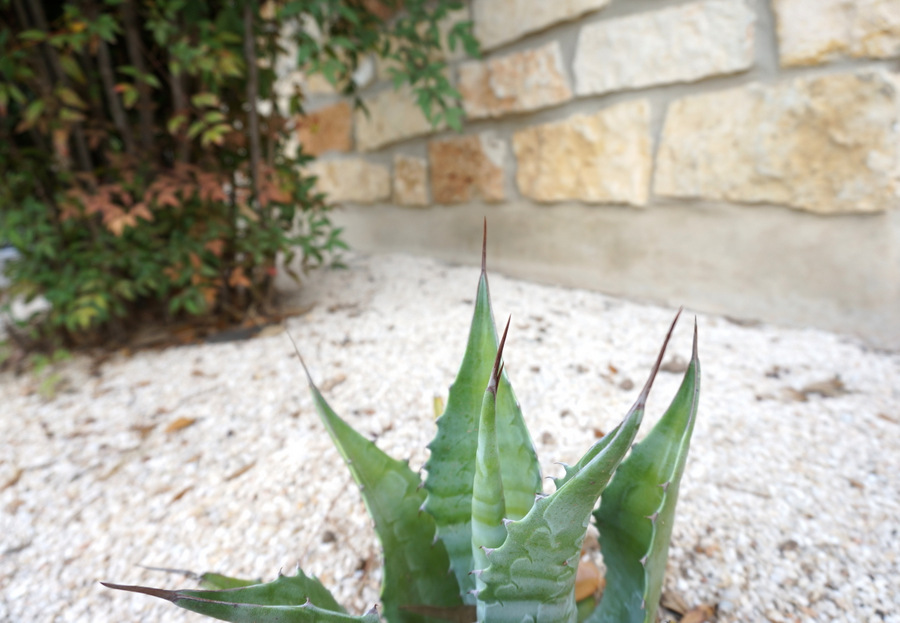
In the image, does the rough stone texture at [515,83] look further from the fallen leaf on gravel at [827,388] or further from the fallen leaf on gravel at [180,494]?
the fallen leaf on gravel at [180,494]

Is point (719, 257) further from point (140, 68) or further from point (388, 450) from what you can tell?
point (140, 68)

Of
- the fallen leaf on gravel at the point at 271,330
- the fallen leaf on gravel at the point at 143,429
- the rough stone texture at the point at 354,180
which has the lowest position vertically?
the fallen leaf on gravel at the point at 143,429

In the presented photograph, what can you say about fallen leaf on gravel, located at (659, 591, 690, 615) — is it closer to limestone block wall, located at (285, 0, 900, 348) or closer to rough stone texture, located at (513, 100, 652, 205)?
limestone block wall, located at (285, 0, 900, 348)

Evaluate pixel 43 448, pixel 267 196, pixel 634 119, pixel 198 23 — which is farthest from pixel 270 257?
pixel 634 119

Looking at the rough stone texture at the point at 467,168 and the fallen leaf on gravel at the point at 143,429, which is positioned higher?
the rough stone texture at the point at 467,168

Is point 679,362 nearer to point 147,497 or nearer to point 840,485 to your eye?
point 840,485

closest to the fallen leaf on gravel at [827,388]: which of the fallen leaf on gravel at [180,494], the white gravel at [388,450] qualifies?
the white gravel at [388,450]

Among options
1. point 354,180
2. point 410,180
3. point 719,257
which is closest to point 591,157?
point 719,257
